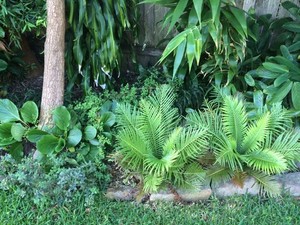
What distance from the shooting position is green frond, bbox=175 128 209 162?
2.86m

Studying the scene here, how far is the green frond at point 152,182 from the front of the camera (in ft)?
9.17

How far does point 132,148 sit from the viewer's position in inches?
113

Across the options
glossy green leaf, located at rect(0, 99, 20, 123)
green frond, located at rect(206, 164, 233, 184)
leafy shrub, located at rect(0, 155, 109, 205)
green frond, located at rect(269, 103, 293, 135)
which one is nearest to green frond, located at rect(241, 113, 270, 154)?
green frond, located at rect(269, 103, 293, 135)

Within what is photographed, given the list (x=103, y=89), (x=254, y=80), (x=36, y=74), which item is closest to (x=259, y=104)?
(x=254, y=80)

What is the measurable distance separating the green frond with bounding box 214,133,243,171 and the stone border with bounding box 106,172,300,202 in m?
0.17

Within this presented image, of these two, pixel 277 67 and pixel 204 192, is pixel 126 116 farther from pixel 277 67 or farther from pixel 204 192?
A: pixel 277 67

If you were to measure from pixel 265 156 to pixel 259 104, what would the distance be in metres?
0.53

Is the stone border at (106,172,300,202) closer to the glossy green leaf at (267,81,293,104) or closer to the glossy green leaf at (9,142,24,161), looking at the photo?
the glossy green leaf at (267,81,293,104)

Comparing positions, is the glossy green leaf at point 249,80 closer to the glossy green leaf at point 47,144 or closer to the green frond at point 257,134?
the green frond at point 257,134

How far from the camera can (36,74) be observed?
4.25 metres

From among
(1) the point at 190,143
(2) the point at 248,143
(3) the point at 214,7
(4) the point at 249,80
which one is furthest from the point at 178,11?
(2) the point at 248,143

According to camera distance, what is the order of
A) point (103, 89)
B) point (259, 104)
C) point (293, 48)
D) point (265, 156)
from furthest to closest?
1. point (103, 89)
2. point (293, 48)
3. point (259, 104)
4. point (265, 156)

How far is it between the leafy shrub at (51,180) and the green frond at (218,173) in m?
0.73

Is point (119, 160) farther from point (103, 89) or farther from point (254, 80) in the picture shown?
point (254, 80)
